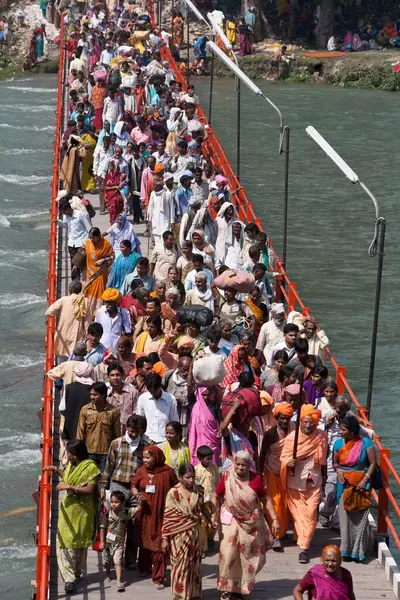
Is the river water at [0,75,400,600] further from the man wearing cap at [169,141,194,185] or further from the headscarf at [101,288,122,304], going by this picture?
the man wearing cap at [169,141,194,185]

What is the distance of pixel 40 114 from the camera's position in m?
43.6

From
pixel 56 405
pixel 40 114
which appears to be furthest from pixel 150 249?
pixel 40 114

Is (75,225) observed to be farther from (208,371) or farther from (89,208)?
(208,371)

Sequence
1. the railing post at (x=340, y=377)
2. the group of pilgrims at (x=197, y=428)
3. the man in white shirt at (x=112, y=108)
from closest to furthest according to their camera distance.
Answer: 1. the group of pilgrims at (x=197, y=428)
2. the railing post at (x=340, y=377)
3. the man in white shirt at (x=112, y=108)

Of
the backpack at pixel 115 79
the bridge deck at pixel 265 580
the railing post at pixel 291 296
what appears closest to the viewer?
the bridge deck at pixel 265 580

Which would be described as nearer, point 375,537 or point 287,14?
point 375,537

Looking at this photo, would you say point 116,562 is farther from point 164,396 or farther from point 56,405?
point 56,405

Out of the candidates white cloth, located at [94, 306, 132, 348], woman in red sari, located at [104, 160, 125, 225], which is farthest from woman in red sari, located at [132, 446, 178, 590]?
woman in red sari, located at [104, 160, 125, 225]

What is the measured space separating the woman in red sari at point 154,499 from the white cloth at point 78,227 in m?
7.77

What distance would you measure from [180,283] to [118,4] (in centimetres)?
2831

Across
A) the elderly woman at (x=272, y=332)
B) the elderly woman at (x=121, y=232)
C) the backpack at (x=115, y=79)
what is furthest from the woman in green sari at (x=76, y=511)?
the backpack at (x=115, y=79)

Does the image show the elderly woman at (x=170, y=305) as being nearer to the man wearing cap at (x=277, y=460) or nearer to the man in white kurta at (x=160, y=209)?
the man wearing cap at (x=277, y=460)

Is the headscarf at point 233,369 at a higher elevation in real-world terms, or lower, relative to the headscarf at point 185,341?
lower

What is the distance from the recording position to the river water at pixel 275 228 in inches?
782
